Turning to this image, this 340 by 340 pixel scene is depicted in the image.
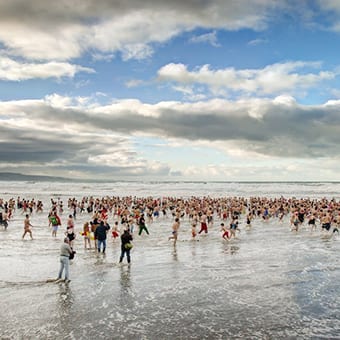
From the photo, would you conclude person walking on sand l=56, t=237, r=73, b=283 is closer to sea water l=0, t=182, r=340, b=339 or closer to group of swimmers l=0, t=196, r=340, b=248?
sea water l=0, t=182, r=340, b=339

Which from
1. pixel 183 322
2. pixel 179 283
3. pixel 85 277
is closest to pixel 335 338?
pixel 183 322

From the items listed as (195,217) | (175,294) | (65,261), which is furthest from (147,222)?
(175,294)

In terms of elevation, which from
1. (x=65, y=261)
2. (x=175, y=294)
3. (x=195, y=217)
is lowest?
(x=175, y=294)

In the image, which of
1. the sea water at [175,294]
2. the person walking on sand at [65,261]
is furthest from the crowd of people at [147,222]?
the sea water at [175,294]

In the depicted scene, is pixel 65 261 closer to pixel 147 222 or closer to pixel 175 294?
pixel 175 294

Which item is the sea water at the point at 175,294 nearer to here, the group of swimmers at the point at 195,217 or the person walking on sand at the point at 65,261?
the person walking on sand at the point at 65,261

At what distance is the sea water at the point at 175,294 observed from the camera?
884cm

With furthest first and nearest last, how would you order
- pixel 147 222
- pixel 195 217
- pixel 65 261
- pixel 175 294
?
pixel 147 222 → pixel 195 217 → pixel 65 261 → pixel 175 294

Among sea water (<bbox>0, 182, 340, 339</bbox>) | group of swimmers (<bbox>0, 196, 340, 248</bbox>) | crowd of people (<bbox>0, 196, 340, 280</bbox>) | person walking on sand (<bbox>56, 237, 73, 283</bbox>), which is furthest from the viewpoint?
group of swimmers (<bbox>0, 196, 340, 248</bbox>)

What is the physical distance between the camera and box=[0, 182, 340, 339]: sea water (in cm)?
884

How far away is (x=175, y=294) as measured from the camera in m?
11.4

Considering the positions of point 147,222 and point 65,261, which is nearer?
point 65,261

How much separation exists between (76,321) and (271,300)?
17.6 ft

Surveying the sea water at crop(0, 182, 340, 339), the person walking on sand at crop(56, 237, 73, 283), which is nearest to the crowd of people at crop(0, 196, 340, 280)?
the person walking on sand at crop(56, 237, 73, 283)
